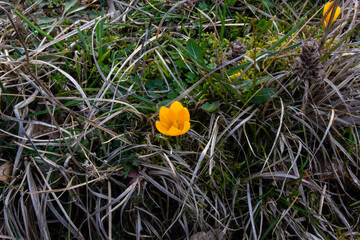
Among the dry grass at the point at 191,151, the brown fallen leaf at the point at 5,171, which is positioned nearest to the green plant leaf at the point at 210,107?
the dry grass at the point at 191,151

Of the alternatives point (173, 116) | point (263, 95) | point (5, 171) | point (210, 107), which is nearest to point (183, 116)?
point (173, 116)

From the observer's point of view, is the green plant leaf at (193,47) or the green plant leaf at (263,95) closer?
the green plant leaf at (263,95)

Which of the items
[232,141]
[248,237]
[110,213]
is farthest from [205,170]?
[110,213]

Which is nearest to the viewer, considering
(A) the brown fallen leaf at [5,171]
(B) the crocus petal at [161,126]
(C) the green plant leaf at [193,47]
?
(B) the crocus petal at [161,126]

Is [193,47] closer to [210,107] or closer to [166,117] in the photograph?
[210,107]

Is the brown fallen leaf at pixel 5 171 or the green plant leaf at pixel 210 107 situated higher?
the green plant leaf at pixel 210 107

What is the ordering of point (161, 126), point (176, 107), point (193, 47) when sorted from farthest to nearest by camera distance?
1. point (193, 47)
2. point (176, 107)
3. point (161, 126)

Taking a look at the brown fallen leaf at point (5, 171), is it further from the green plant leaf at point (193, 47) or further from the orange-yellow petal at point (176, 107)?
the green plant leaf at point (193, 47)
